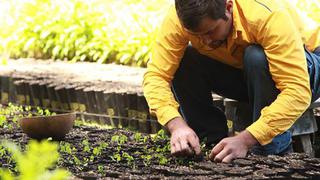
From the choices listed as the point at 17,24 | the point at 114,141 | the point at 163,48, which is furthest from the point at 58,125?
the point at 17,24

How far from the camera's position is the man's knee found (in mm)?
3996

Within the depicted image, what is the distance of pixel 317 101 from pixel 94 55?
5153 mm

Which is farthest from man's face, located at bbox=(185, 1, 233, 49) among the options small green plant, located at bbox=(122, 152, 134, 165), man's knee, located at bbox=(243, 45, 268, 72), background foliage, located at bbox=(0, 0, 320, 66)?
background foliage, located at bbox=(0, 0, 320, 66)

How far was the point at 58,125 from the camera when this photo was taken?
4.64 m

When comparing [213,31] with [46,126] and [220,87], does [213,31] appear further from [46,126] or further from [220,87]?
[46,126]

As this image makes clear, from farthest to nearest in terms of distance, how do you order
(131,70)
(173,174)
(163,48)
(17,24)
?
(17,24)
(131,70)
(163,48)
(173,174)

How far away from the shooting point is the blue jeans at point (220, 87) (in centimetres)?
405

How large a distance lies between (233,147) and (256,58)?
0.51 metres

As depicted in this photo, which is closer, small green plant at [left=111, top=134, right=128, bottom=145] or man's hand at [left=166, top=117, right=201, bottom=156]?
man's hand at [left=166, top=117, right=201, bottom=156]

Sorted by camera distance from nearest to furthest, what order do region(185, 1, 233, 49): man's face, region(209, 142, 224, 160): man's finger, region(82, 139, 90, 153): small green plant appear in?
region(185, 1, 233, 49): man's face → region(209, 142, 224, 160): man's finger → region(82, 139, 90, 153): small green plant

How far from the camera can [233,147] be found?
148 inches

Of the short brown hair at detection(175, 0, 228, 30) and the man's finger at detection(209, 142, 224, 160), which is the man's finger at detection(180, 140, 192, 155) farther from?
the short brown hair at detection(175, 0, 228, 30)

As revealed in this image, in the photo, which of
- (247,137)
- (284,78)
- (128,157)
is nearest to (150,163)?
(128,157)

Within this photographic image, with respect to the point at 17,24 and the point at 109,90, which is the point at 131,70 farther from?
the point at 17,24
